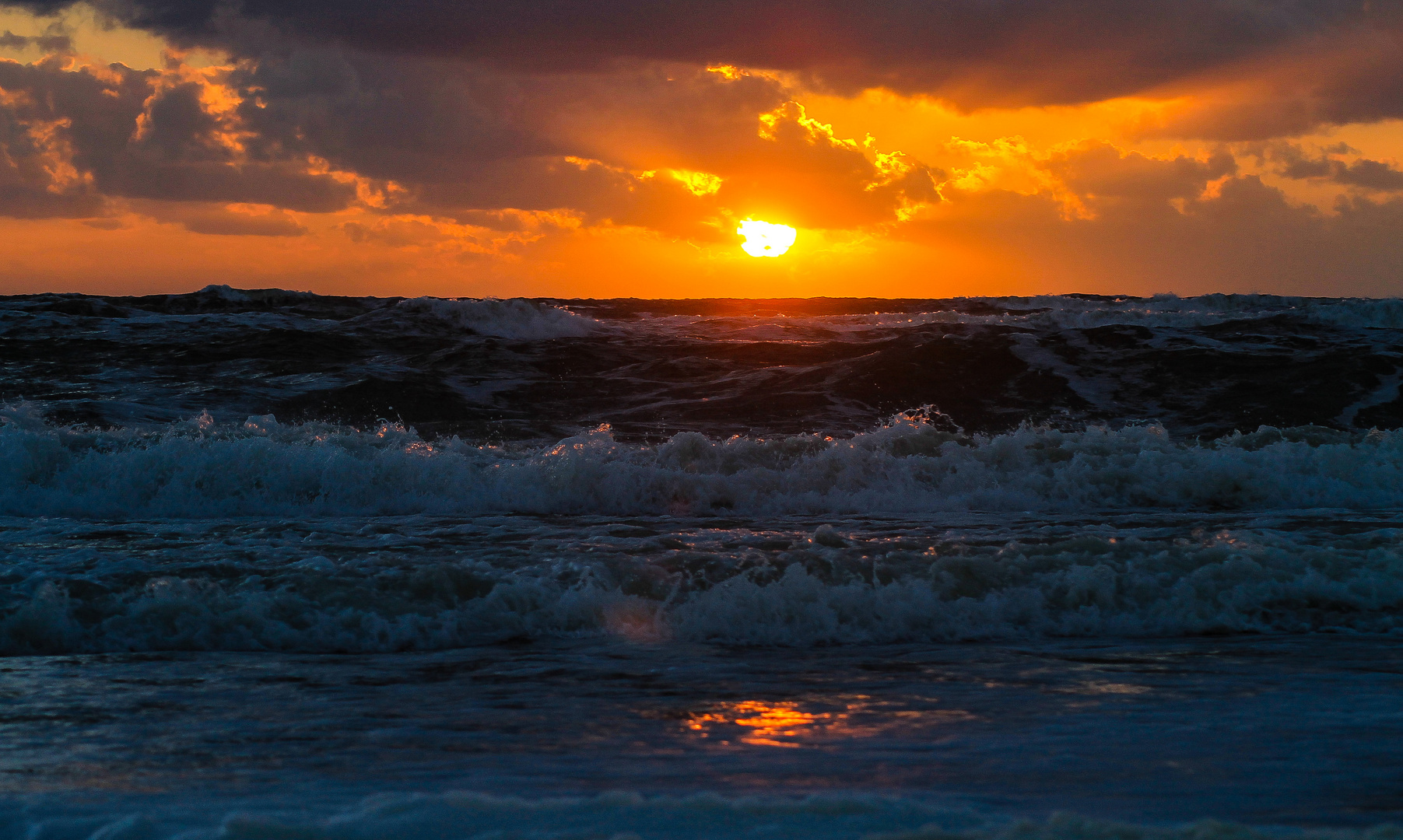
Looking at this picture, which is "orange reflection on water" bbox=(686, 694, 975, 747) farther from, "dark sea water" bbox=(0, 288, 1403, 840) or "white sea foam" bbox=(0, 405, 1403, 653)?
"white sea foam" bbox=(0, 405, 1403, 653)

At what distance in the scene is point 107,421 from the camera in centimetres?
1458

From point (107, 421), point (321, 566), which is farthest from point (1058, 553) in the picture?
point (107, 421)

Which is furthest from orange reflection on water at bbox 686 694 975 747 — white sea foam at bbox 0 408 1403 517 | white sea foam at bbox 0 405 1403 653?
white sea foam at bbox 0 408 1403 517

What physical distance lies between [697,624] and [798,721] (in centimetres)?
199

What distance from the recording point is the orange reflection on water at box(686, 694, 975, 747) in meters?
4.37

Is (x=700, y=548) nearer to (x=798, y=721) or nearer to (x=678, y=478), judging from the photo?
(x=678, y=478)

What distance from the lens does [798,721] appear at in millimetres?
4609

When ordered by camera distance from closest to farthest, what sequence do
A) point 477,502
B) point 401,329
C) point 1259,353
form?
point 477,502
point 1259,353
point 401,329

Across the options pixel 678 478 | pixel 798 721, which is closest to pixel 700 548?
pixel 678 478

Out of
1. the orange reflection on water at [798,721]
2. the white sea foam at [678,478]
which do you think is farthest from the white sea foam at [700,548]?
the orange reflection on water at [798,721]

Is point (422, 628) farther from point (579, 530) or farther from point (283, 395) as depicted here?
point (283, 395)

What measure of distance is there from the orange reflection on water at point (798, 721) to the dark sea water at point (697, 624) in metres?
0.03

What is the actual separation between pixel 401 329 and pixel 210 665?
20.1 meters

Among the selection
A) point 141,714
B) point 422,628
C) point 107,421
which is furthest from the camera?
point 107,421
